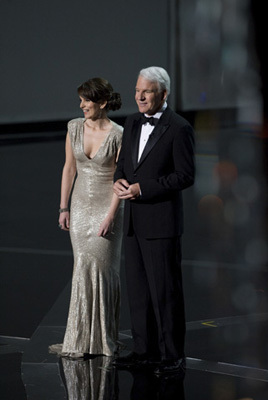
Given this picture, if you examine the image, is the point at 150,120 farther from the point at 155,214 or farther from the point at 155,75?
the point at 155,214

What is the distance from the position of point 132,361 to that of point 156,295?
1.19ft

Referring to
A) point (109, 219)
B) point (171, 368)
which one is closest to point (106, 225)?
point (109, 219)

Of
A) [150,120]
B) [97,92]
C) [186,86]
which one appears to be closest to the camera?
[150,120]

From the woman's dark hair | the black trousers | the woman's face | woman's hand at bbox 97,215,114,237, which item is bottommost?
the black trousers

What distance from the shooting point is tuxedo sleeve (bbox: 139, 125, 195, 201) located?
3.66m

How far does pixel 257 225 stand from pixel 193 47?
1921 mm

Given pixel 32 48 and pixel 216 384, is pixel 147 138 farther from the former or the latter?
pixel 32 48

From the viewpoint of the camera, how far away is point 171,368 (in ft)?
12.2

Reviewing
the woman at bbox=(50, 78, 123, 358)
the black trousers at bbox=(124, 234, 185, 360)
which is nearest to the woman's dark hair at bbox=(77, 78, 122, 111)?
the woman at bbox=(50, 78, 123, 358)

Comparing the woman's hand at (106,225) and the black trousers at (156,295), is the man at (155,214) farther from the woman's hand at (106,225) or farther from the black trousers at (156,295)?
the woman's hand at (106,225)

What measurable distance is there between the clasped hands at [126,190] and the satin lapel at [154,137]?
12 cm

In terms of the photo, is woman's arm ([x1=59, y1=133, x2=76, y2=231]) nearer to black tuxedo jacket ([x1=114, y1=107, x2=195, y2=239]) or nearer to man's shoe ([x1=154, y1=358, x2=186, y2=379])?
black tuxedo jacket ([x1=114, y1=107, x2=195, y2=239])

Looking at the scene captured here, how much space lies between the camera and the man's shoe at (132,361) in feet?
12.5

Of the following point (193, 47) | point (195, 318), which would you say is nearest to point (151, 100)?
point (195, 318)
